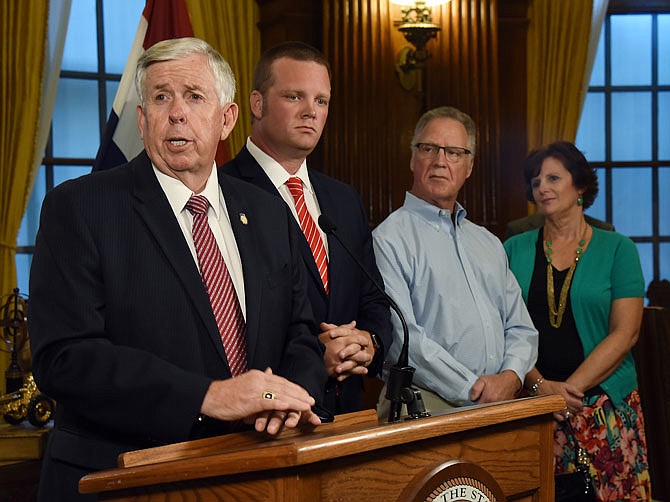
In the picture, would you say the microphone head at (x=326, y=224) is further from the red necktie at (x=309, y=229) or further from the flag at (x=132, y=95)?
the flag at (x=132, y=95)

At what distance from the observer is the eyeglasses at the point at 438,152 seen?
2992 millimetres

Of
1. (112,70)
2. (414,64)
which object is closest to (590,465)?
(414,64)

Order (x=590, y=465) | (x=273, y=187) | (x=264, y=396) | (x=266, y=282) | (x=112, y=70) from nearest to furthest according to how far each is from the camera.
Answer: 1. (x=264, y=396)
2. (x=266, y=282)
3. (x=273, y=187)
4. (x=590, y=465)
5. (x=112, y=70)

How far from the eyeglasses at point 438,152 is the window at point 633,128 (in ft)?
13.1

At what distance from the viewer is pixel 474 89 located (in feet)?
19.5

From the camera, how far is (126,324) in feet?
5.59

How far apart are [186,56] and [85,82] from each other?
4084mm

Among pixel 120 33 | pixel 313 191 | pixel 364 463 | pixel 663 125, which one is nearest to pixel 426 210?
pixel 313 191

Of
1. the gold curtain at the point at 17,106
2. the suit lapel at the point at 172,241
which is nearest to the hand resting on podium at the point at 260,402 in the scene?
the suit lapel at the point at 172,241

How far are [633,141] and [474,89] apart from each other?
1572 millimetres

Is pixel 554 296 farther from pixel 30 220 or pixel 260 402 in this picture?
pixel 30 220

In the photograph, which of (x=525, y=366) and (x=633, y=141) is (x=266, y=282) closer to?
(x=525, y=366)

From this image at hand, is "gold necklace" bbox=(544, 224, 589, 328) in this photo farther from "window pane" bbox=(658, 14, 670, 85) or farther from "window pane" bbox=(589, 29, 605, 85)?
"window pane" bbox=(658, 14, 670, 85)

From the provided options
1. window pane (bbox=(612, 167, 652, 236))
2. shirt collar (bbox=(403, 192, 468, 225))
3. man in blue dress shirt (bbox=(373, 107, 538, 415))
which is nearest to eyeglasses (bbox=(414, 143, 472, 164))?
man in blue dress shirt (bbox=(373, 107, 538, 415))
